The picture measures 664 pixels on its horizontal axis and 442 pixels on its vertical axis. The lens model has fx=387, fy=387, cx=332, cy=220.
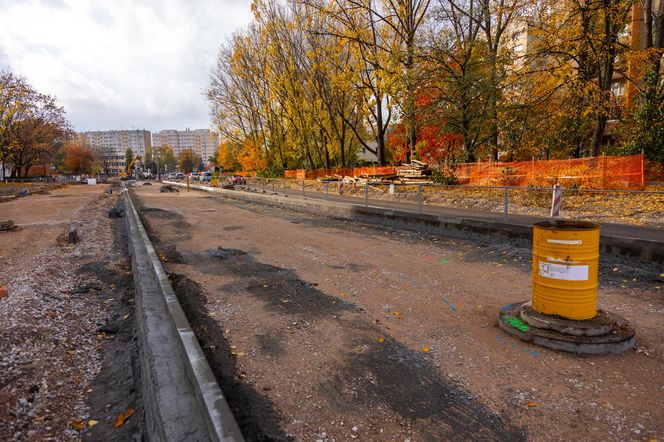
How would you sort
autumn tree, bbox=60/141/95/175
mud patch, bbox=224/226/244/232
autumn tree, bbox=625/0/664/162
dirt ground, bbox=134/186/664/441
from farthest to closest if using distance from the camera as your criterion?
Result: autumn tree, bbox=60/141/95/175, autumn tree, bbox=625/0/664/162, mud patch, bbox=224/226/244/232, dirt ground, bbox=134/186/664/441

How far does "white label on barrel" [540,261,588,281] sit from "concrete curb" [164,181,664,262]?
4168 millimetres

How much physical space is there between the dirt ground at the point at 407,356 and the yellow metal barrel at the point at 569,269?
0.58 m

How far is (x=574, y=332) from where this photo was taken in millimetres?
4074

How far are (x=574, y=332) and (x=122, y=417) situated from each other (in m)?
4.37

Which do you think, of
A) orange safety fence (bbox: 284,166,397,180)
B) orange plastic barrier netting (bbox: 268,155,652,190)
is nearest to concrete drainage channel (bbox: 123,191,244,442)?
orange plastic barrier netting (bbox: 268,155,652,190)

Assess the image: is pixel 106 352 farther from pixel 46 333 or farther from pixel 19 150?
pixel 19 150

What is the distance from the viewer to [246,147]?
55.4 m

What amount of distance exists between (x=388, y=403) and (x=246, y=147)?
181 feet

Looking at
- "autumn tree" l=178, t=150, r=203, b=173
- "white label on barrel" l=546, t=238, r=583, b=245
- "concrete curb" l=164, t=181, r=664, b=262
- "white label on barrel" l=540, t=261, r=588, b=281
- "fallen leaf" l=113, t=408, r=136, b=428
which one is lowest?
"fallen leaf" l=113, t=408, r=136, b=428

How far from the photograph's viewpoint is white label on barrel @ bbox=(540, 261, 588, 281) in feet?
13.7

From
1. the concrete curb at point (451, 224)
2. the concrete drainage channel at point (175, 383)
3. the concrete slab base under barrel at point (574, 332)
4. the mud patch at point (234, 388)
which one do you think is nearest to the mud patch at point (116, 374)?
the concrete drainage channel at point (175, 383)

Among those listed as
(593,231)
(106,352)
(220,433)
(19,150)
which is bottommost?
(106,352)

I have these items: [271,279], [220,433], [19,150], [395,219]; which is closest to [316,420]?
[220,433]

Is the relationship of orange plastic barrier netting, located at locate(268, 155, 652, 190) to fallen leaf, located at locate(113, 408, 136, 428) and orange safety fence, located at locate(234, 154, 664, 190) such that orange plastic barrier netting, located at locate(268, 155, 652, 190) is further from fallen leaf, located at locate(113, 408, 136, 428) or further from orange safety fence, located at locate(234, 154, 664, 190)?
fallen leaf, located at locate(113, 408, 136, 428)
